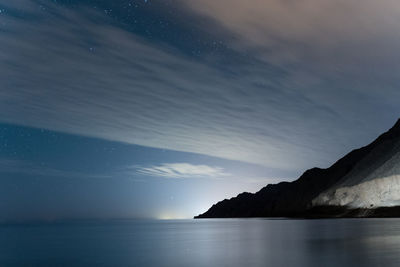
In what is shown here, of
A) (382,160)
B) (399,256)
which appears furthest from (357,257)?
(382,160)

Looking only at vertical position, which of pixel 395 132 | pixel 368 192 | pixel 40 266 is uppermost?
pixel 395 132

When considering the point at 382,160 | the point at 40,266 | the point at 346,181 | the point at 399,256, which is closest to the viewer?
the point at 399,256

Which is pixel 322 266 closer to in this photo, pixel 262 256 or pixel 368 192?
pixel 262 256

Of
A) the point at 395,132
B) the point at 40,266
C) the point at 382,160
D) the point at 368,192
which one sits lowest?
the point at 40,266

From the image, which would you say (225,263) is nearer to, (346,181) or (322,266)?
(322,266)

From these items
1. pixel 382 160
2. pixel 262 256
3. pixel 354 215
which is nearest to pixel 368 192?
pixel 354 215

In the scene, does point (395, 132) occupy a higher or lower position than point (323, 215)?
higher

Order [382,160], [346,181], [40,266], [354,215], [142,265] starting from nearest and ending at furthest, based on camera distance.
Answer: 1. [142,265]
2. [40,266]
3. [354,215]
4. [382,160]
5. [346,181]

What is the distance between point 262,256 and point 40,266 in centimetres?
1467

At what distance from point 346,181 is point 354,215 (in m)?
34.2

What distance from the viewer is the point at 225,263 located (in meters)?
23.3

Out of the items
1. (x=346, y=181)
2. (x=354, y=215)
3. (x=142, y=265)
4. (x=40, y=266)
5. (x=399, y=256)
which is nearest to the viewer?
(x=399, y=256)

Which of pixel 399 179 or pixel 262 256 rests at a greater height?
pixel 399 179

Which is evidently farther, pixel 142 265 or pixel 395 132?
pixel 395 132
